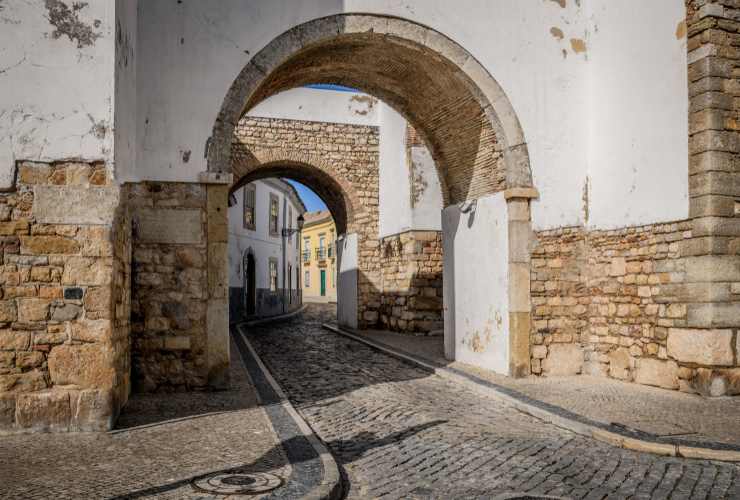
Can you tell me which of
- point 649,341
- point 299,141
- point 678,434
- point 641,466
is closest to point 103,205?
point 641,466

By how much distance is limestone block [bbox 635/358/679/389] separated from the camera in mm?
6754

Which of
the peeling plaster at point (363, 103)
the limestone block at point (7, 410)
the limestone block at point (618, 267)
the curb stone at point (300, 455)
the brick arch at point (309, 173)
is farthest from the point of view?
the peeling plaster at point (363, 103)

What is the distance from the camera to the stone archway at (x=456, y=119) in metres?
7.42

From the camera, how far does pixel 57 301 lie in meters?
5.03

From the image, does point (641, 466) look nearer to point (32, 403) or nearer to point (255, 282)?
point (32, 403)

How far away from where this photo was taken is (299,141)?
49.2ft

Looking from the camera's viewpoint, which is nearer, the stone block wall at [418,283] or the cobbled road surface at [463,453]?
the cobbled road surface at [463,453]

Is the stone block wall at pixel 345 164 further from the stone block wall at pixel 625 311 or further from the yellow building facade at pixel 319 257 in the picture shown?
the yellow building facade at pixel 319 257

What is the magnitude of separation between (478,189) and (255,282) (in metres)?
17.9

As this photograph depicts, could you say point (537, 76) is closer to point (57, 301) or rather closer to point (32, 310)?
point (57, 301)

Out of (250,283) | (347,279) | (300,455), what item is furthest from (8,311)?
(250,283)

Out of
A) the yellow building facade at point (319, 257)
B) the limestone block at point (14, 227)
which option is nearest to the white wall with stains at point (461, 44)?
the limestone block at point (14, 227)

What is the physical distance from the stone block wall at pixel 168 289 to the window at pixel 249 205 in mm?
17674

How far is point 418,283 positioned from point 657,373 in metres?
7.21
